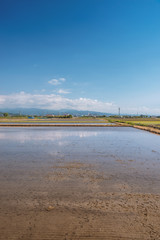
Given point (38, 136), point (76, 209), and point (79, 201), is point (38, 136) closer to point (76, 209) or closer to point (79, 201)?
point (79, 201)

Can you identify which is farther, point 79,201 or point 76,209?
point 79,201

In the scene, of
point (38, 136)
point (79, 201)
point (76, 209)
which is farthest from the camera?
point (38, 136)

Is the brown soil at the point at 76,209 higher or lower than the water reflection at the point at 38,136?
lower

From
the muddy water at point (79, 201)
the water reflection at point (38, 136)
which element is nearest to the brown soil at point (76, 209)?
the muddy water at point (79, 201)

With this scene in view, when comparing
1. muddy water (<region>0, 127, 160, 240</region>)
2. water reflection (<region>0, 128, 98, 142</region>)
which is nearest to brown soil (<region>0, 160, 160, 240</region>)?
muddy water (<region>0, 127, 160, 240</region>)

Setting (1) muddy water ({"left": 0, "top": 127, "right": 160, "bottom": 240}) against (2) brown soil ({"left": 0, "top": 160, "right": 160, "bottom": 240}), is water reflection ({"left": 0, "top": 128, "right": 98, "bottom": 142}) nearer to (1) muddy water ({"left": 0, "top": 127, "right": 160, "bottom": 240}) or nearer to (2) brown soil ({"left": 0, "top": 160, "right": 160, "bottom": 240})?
(1) muddy water ({"left": 0, "top": 127, "right": 160, "bottom": 240})

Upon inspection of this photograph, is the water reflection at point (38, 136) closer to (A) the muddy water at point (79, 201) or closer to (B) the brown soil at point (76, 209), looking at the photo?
(A) the muddy water at point (79, 201)

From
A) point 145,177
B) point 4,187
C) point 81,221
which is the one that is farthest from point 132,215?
point 4,187

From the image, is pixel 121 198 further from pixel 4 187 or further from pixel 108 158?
pixel 108 158

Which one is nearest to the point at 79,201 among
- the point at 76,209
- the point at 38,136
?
the point at 76,209

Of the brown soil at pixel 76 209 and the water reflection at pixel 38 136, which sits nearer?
the brown soil at pixel 76 209

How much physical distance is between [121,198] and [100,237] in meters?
2.21

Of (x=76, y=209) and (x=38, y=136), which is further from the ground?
(x=38, y=136)

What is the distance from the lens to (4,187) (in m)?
6.86
